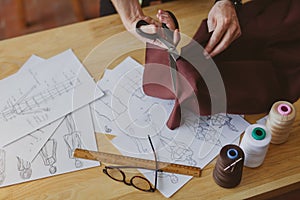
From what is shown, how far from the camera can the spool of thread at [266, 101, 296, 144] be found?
0.95m

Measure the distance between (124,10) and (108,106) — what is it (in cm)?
27

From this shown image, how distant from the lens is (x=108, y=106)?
1.08 m

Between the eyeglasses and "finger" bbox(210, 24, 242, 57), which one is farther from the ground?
"finger" bbox(210, 24, 242, 57)

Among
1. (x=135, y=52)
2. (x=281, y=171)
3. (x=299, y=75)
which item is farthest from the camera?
(x=135, y=52)

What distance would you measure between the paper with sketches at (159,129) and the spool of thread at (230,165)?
0.07m

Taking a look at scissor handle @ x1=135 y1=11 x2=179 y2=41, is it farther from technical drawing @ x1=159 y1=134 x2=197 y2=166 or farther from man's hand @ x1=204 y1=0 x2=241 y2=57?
technical drawing @ x1=159 y1=134 x2=197 y2=166

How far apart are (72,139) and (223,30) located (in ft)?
1.46

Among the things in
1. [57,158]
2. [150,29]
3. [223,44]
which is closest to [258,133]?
[223,44]

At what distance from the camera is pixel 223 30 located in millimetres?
1037

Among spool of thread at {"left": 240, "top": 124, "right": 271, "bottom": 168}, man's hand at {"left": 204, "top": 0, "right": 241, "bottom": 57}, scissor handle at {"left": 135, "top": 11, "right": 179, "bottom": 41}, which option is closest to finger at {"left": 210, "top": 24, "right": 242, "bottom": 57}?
man's hand at {"left": 204, "top": 0, "right": 241, "bottom": 57}

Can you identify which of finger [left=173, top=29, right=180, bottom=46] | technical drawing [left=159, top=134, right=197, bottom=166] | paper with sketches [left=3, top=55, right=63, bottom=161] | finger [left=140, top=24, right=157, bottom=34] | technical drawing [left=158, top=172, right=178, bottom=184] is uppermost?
finger [left=140, top=24, right=157, bottom=34]

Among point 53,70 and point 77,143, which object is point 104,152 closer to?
point 77,143

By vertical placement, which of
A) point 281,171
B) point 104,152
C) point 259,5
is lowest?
point 281,171

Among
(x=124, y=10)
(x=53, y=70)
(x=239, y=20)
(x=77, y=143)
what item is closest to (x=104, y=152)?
(x=77, y=143)
